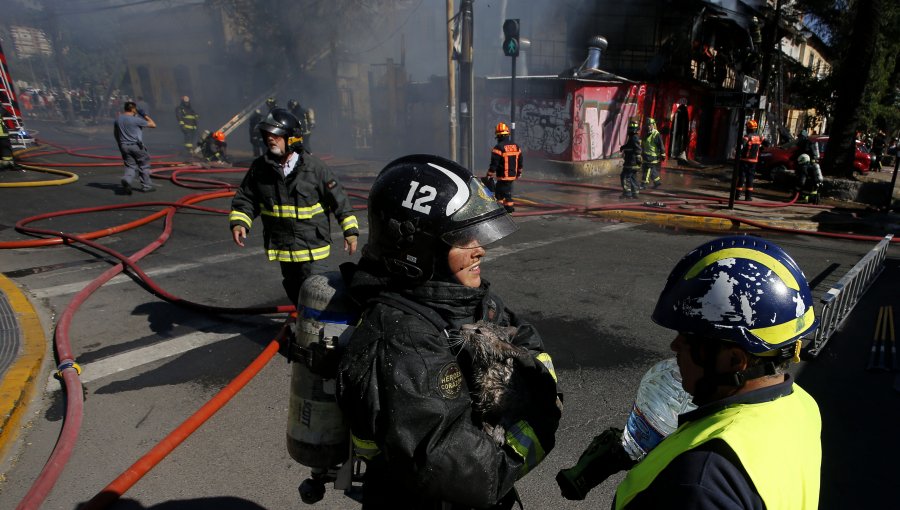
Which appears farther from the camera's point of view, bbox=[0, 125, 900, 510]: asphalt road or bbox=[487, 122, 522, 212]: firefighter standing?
bbox=[487, 122, 522, 212]: firefighter standing

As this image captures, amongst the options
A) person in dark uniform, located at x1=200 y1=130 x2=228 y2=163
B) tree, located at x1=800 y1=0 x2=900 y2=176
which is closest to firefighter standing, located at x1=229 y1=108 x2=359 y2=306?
person in dark uniform, located at x1=200 y1=130 x2=228 y2=163

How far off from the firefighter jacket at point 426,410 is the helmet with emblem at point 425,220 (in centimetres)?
8

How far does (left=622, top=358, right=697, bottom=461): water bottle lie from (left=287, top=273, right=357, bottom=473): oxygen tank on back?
37.2 inches

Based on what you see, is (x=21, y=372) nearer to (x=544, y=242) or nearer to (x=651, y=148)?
(x=544, y=242)

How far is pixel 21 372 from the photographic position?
363 centimetres

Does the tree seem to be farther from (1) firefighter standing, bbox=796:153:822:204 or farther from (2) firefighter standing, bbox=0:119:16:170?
(2) firefighter standing, bbox=0:119:16:170

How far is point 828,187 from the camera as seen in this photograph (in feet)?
45.2

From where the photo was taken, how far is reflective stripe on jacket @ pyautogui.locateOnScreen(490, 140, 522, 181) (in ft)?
32.3

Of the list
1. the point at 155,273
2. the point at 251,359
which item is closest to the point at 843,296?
the point at 251,359

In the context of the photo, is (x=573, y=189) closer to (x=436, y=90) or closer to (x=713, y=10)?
(x=436, y=90)

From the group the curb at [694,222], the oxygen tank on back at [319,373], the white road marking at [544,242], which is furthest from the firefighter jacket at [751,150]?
the oxygen tank on back at [319,373]

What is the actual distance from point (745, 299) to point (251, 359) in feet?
12.7

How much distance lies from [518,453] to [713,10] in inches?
931

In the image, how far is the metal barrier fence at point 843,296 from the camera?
14.4 feet
